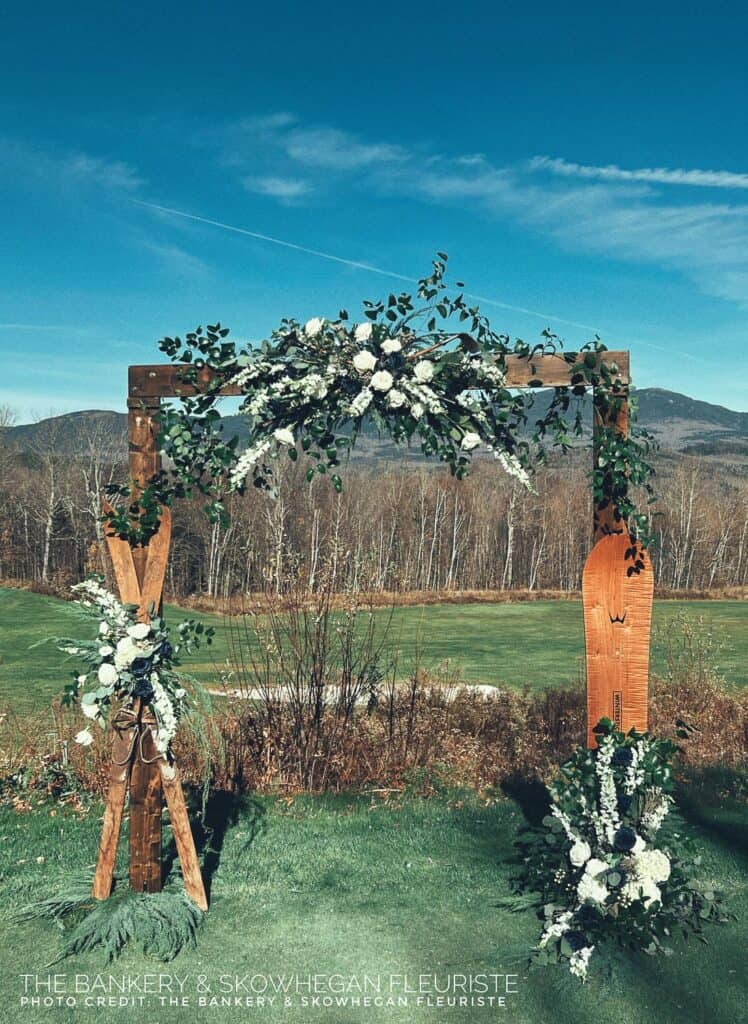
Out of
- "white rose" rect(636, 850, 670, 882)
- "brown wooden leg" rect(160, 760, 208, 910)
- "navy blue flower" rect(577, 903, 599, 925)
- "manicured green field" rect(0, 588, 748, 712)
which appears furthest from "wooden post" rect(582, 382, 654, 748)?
"manicured green field" rect(0, 588, 748, 712)

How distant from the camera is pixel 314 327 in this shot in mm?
3980

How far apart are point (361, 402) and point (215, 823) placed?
322cm

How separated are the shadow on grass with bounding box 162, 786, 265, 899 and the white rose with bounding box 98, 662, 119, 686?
1.36 meters

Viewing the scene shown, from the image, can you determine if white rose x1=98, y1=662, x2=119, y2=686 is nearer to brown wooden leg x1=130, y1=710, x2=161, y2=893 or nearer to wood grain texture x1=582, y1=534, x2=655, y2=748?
brown wooden leg x1=130, y1=710, x2=161, y2=893

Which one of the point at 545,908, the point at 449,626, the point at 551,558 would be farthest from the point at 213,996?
the point at 551,558

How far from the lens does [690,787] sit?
6.33m

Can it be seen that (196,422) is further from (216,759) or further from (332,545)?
(216,759)

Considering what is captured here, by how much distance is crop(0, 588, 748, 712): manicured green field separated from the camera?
12.5 meters

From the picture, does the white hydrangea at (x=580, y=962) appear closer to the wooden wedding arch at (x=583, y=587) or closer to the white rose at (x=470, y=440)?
the wooden wedding arch at (x=583, y=587)

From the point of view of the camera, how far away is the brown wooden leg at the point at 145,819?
4.23 meters

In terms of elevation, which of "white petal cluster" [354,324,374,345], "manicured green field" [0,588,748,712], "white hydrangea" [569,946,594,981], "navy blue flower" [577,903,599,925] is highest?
"white petal cluster" [354,324,374,345]

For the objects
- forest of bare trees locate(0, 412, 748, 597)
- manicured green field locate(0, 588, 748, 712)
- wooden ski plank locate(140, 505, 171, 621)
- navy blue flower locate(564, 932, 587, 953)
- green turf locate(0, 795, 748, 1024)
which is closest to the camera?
green turf locate(0, 795, 748, 1024)

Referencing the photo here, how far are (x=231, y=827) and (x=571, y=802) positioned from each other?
2450 mm

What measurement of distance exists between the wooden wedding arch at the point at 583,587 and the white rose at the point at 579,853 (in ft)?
1.74
